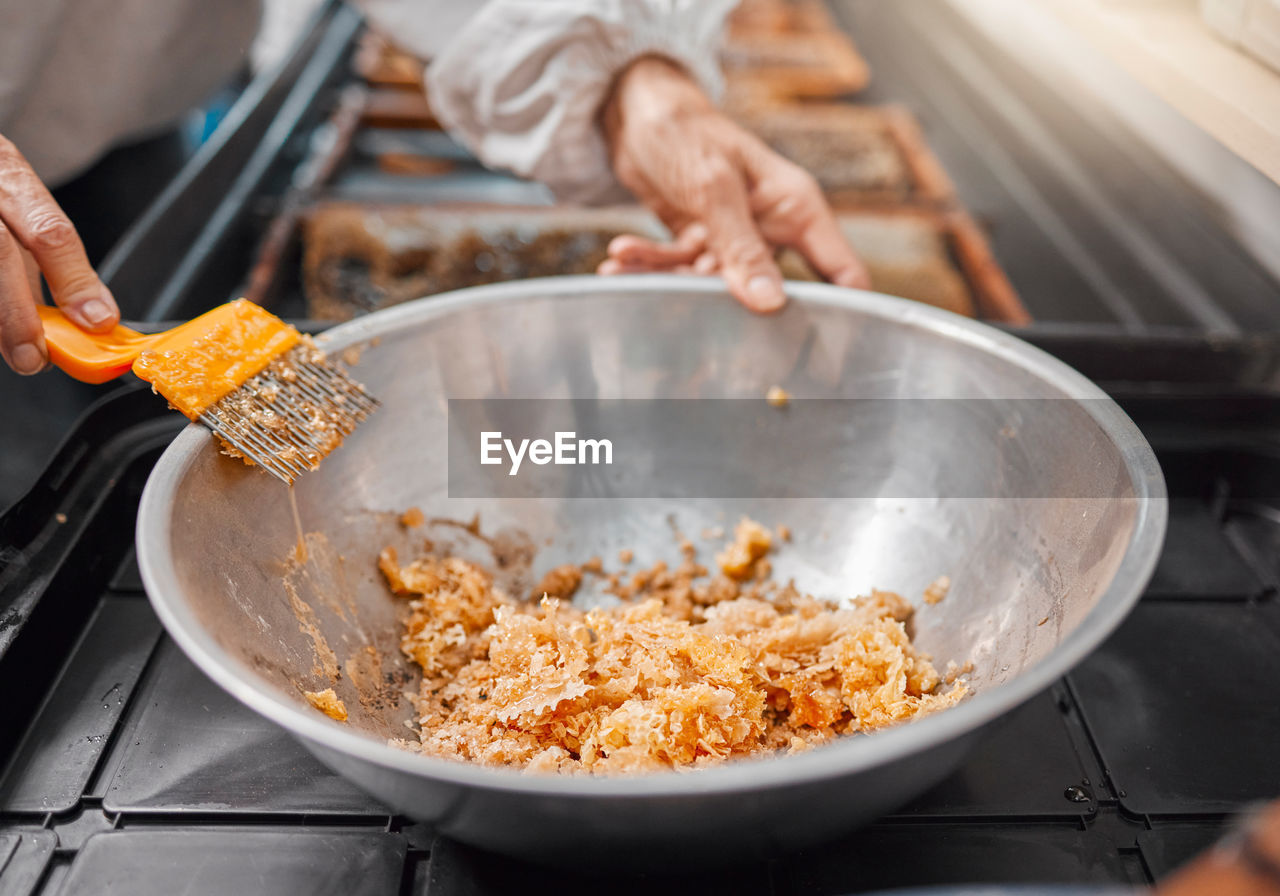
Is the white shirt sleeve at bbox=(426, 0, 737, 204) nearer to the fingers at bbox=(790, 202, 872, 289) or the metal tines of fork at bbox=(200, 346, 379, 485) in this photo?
the fingers at bbox=(790, 202, 872, 289)

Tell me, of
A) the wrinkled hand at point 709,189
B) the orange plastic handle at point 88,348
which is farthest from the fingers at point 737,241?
the orange plastic handle at point 88,348

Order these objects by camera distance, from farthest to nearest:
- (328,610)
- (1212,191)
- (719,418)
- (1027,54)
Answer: (1027,54), (1212,191), (719,418), (328,610)

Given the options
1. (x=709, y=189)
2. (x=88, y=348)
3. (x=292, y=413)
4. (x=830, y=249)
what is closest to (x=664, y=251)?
(x=709, y=189)

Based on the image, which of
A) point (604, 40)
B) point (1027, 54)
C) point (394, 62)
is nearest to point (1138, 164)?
point (1027, 54)

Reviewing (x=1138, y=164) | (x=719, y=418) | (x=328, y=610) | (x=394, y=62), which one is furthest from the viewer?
(x=394, y=62)

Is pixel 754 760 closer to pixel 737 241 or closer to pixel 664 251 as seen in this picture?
pixel 737 241

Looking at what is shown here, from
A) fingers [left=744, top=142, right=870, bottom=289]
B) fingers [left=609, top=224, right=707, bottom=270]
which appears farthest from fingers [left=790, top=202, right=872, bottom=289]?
fingers [left=609, top=224, right=707, bottom=270]

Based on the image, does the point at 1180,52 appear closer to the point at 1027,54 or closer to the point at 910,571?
the point at 910,571
